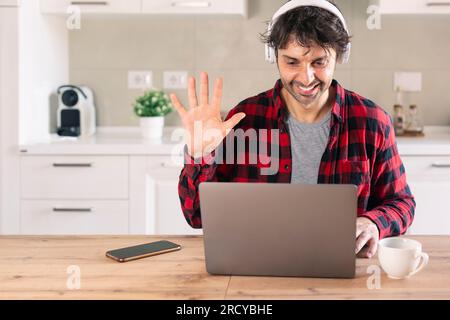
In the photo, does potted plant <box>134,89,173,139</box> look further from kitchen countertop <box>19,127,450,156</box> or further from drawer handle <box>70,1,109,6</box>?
drawer handle <box>70,1,109,6</box>

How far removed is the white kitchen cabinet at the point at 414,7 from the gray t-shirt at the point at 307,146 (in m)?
1.39

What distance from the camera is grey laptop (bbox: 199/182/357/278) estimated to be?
118 cm

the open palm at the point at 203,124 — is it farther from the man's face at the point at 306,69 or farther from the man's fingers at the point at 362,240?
the man's fingers at the point at 362,240

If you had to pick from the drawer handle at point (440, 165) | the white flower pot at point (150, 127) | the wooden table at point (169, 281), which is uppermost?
the white flower pot at point (150, 127)

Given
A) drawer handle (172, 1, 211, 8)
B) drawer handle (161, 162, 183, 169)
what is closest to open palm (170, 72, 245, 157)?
drawer handle (161, 162, 183, 169)

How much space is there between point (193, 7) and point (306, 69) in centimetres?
156

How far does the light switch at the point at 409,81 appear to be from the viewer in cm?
343

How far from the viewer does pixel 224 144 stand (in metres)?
1.89

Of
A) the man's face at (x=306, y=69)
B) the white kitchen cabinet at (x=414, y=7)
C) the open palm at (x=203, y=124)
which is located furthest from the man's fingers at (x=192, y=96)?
the white kitchen cabinet at (x=414, y=7)

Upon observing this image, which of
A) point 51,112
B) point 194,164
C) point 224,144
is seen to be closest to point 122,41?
point 51,112

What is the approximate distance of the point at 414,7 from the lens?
9.91 ft

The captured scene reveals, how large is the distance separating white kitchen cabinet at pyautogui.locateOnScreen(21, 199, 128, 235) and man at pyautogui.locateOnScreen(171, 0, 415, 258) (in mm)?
1216
